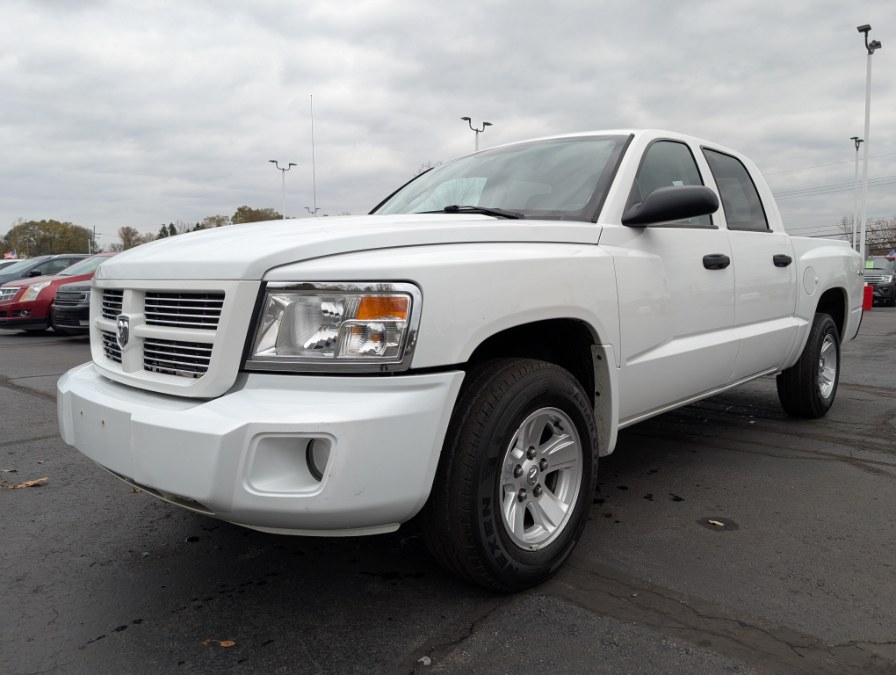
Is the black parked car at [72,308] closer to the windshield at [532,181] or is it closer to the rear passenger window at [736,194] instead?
the windshield at [532,181]

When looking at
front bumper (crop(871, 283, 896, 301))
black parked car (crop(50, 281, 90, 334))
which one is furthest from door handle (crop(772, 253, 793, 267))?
front bumper (crop(871, 283, 896, 301))

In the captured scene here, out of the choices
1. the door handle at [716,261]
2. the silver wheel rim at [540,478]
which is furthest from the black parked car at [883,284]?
the silver wheel rim at [540,478]

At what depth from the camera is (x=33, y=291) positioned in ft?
39.8

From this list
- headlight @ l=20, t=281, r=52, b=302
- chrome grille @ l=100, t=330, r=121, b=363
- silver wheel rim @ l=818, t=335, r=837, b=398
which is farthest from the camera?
headlight @ l=20, t=281, r=52, b=302

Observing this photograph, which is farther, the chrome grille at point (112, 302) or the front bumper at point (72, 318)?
the front bumper at point (72, 318)

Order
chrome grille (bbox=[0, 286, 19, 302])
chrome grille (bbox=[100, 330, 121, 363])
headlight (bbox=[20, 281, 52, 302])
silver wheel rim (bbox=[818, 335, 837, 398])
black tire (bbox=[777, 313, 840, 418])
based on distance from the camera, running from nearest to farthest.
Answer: chrome grille (bbox=[100, 330, 121, 363]), black tire (bbox=[777, 313, 840, 418]), silver wheel rim (bbox=[818, 335, 837, 398]), headlight (bbox=[20, 281, 52, 302]), chrome grille (bbox=[0, 286, 19, 302])

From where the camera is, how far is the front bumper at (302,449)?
1981 mm

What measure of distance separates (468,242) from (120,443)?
51.6 inches

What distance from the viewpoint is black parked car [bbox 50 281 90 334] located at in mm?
10766

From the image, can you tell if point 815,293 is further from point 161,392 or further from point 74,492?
point 74,492

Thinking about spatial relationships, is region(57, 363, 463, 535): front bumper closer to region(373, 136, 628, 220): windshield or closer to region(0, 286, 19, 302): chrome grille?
region(373, 136, 628, 220): windshield

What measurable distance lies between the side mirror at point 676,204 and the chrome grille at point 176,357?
183 cm

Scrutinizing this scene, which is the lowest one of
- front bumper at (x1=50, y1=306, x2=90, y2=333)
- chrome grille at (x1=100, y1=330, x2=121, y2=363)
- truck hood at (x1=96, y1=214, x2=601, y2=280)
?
front bumper at (x1=50, y1=306, x2=90, y2=333)

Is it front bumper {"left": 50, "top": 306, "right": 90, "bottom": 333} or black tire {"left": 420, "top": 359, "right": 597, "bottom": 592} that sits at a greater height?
front bumper {"left": 50, "top": 306, "right": 90, "bottom": 333}
